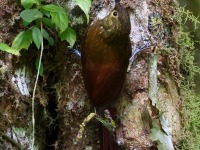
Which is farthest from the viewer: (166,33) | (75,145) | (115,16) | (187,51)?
(187,51)

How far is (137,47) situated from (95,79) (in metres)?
0.25

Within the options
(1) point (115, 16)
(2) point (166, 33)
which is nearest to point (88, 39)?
(1) point (115, 16)

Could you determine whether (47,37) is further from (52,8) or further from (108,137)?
(108,137)

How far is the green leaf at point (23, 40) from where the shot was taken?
169 centimetres

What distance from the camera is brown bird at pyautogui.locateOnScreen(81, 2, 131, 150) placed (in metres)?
1.62

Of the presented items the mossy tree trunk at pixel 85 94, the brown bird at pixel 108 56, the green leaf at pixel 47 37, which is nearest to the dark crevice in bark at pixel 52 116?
the mossy tree trunk at pixel 85 94

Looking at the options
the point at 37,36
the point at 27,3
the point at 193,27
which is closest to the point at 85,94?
the point at 37,36

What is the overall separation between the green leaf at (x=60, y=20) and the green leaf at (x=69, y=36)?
5 cm

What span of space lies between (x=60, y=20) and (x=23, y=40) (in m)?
0.17

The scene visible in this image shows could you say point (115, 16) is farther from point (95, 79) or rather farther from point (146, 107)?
point (146, 107)

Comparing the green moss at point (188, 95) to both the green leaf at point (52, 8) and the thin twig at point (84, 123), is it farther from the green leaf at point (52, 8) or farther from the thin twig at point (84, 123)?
the green leaf at point (52, 8)

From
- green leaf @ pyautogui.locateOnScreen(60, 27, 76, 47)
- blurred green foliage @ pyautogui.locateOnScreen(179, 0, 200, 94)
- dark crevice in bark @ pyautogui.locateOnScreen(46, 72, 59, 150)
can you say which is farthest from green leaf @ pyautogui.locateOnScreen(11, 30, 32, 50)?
blurred green foliage @ pyautogui.locateOnScreen(179, 0, 200, 94)

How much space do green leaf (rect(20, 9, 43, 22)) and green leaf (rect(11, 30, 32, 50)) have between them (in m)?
0.07

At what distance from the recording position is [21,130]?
1.70 metres
